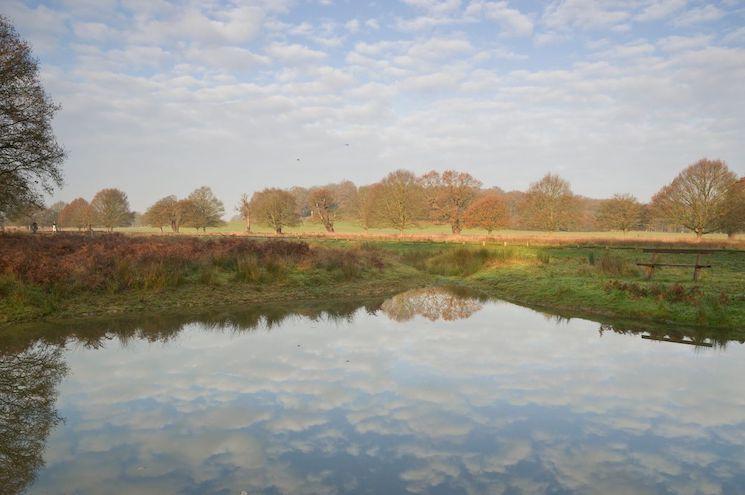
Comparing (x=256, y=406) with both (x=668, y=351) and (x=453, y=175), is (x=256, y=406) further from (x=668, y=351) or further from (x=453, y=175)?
(x=453, y=175)

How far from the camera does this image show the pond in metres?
5.53

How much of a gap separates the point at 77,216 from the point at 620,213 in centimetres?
10080

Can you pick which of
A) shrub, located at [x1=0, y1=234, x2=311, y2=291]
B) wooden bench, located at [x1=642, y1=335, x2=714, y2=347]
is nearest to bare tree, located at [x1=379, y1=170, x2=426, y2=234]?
shrub, located at [x1=0, y1=234, x2=311, y2=291]

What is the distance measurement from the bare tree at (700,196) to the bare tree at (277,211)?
52119mm

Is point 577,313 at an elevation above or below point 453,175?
below

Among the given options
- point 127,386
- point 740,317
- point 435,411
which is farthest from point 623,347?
point 127,386

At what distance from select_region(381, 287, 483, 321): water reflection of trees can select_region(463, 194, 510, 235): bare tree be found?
4158 cm

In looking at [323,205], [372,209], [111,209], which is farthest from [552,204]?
[111,209]

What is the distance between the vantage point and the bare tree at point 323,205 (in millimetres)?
76812

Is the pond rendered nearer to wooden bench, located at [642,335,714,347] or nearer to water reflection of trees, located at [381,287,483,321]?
wooden bench, located at [642,335,714,347]

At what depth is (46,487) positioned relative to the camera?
205 inches

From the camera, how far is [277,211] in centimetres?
7306

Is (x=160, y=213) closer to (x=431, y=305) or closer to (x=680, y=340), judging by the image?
(x=431, y=305)

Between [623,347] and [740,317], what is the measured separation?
18.3ft
